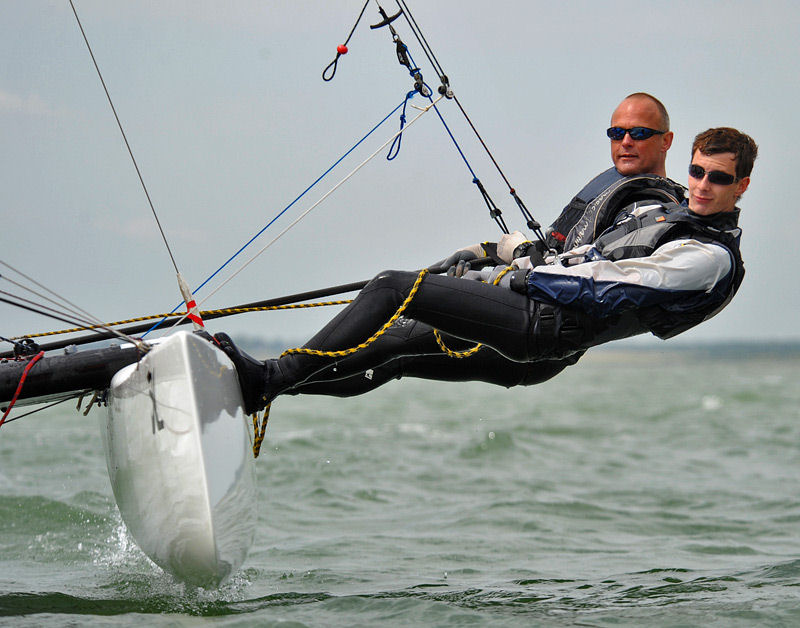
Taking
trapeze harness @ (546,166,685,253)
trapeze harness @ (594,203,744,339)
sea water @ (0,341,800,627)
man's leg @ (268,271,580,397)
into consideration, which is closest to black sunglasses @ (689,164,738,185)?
trapeze harness @ (594,203,744,339)

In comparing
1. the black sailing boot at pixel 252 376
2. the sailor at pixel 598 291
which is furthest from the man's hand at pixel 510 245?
the black sailing boot at pixel 252 376

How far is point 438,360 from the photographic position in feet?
15.0

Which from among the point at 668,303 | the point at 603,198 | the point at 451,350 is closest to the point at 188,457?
the point at 451,350

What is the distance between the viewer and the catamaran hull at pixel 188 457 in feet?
12.5

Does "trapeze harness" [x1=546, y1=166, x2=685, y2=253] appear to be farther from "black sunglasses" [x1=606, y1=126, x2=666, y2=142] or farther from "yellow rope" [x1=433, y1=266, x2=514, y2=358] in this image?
"yellow rope" [x1=433, y1=266, x2=514, y2=358]

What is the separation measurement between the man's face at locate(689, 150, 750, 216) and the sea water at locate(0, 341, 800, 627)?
162 cm

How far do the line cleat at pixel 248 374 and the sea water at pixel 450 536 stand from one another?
84 centimetres

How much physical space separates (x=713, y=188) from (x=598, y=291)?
0.60m

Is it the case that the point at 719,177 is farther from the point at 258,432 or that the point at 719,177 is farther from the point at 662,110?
the point at 258,432

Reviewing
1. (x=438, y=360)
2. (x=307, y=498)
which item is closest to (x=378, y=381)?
(x=438, y=360)

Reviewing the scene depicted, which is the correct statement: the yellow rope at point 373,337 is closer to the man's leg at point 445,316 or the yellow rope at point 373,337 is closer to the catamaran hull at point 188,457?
the man's leg at point 445,316

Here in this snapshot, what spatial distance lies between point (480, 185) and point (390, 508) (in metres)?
3.78

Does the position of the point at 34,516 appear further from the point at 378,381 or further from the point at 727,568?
the point at 727,568

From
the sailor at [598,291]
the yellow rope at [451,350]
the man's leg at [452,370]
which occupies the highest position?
the sailor at [598,291]
